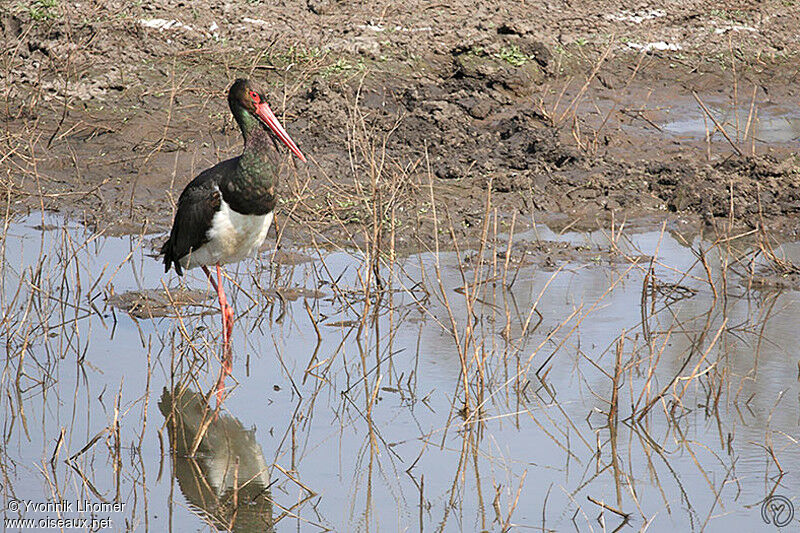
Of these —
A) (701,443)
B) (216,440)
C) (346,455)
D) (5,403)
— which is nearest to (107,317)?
(5,403)

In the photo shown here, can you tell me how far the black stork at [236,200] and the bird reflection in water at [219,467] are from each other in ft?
3.17

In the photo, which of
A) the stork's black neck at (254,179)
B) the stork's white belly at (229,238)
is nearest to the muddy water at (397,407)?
the stork's white belly at (229,238)

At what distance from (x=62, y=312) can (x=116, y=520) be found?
2367 millimetres

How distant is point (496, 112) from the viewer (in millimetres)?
10008

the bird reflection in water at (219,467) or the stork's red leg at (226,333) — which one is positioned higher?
the bird reflection in water at (219,467)

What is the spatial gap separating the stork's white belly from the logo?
3177 millimetres

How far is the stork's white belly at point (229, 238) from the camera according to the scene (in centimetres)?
624

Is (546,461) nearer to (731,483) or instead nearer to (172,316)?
(731,483)

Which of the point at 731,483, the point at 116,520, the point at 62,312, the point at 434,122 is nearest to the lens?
the point at 116,520

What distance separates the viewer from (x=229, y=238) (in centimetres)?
632

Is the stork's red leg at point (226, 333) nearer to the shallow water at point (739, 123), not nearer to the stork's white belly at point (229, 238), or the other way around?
the stork's white belly at point (229, 238)

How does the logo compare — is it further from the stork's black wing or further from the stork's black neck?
the stork's black wing

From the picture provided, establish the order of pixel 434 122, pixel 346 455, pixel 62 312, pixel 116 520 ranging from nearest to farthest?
pixel 116 520, pixel 346 455, pixel 62 312, pixel 434 122

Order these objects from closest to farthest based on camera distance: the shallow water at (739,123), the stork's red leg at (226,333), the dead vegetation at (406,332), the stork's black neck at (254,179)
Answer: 1. the dead vegetation at (406,332)
2. the stork's red leg at (226,333)
3. the stork's black neck at (254,179)
4. the shallow water at (739,123)
